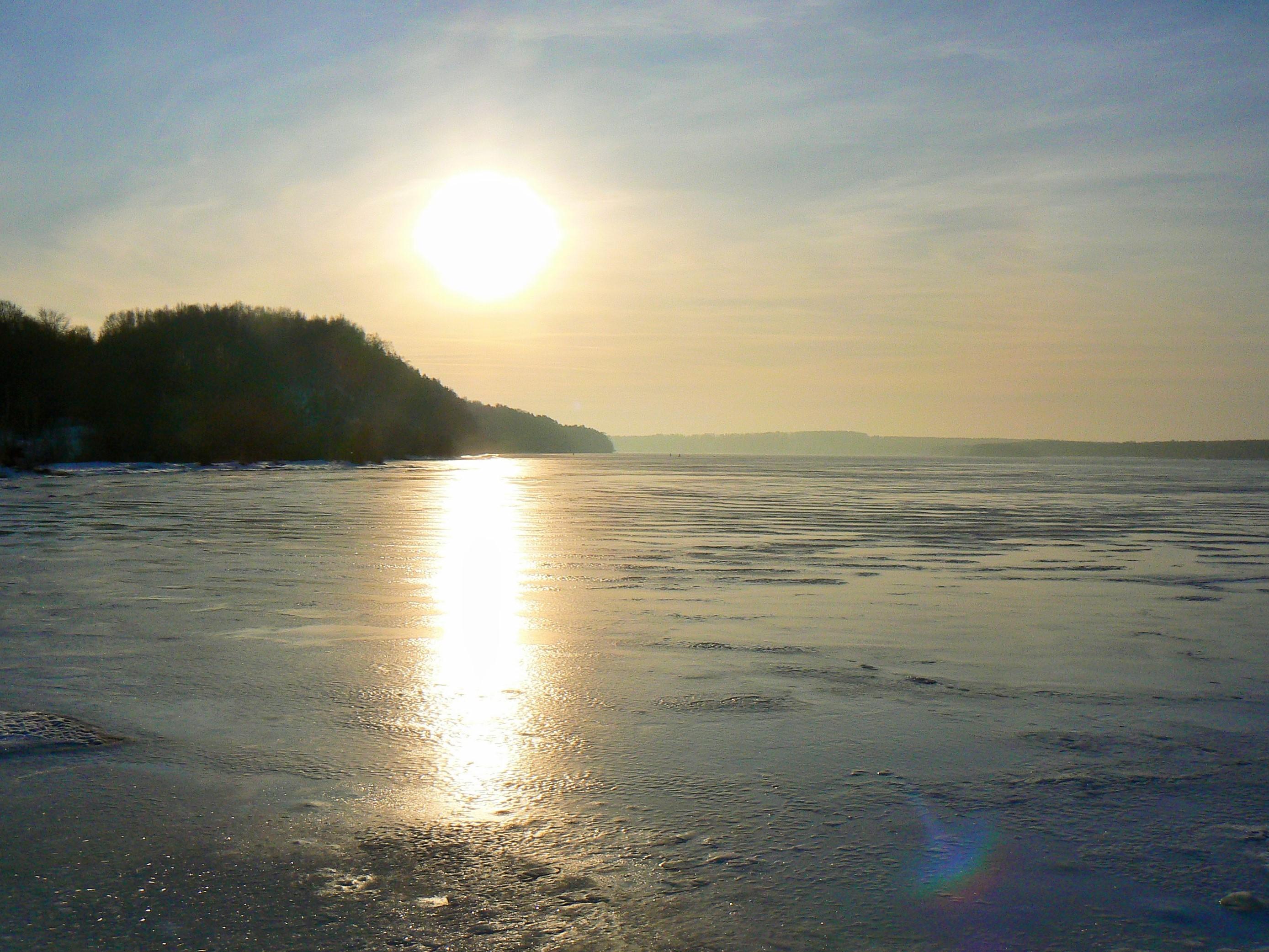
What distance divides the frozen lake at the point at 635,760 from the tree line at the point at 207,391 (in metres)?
58.2

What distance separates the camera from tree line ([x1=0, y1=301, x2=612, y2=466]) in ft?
219

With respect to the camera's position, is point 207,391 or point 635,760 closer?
point 635,760

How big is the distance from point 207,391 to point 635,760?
98.1m

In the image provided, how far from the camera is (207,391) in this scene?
308 ft

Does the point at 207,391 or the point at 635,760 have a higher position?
the point at 207,391

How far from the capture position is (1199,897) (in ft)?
11.8

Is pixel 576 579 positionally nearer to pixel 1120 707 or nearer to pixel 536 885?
pixel 1120 707

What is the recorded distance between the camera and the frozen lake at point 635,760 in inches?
135

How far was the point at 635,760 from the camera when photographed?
518 cm

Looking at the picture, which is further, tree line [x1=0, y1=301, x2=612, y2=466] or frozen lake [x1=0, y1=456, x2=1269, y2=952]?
tree line [x1=0, y1=301, x2=612, y2=466]

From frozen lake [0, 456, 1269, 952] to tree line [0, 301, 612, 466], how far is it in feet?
191

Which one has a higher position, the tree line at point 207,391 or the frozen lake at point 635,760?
the tree line at point 207,391

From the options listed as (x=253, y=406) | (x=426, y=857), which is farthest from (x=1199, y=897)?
(x=253, y=406)

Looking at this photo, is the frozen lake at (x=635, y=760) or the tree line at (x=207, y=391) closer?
the frozen lake at (x=635, y=760)
